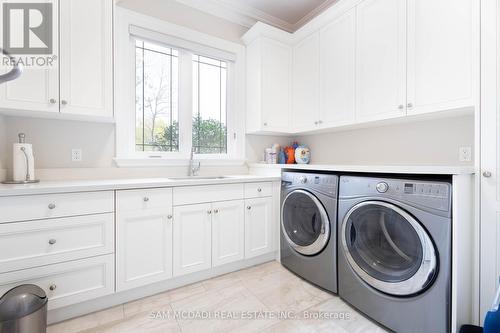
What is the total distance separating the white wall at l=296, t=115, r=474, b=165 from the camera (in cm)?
173

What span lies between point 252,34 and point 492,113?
7.24 feet

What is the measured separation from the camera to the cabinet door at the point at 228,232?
1969mm

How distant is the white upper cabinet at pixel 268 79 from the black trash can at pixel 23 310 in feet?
7.01

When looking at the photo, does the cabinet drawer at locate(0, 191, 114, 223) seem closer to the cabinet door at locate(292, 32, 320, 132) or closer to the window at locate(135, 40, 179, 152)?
the window at locate(135, 40, 179, 152)

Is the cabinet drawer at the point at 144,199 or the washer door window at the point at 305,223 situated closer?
the cabinet drawer at the point at 144,199

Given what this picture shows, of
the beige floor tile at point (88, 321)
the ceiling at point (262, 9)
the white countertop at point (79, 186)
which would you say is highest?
the ceiling at point (262, 9)

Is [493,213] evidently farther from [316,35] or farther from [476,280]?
[316,35]

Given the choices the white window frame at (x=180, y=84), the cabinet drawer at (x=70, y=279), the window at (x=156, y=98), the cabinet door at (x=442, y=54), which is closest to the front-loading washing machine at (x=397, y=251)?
the cabinet door at (x=442, y=54)

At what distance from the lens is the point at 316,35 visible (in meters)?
2.40

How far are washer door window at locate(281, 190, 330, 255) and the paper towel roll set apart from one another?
1982 mm

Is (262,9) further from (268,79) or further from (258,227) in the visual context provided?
(258,227)

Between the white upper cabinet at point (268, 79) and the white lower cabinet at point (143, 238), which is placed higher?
the white upper cabinet at point (268, 79)

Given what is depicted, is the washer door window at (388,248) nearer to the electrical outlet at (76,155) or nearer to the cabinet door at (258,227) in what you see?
the cabinet door at (258,227)

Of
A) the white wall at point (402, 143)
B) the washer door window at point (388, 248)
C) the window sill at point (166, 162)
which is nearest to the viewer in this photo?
the washer door window at point (388, 248)
